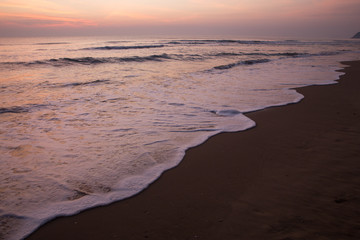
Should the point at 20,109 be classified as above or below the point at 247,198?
above

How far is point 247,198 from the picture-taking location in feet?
8.57

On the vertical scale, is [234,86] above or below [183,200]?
above

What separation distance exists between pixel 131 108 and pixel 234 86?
14.8 feet

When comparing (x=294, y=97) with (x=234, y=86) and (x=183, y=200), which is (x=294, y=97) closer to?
(x=234, y=86)

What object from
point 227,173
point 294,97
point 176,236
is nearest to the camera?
point 176,236

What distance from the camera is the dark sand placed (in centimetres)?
216

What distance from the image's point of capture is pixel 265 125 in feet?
16.4

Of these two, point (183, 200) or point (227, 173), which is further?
point (227, 173)

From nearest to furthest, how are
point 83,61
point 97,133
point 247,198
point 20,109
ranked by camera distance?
point 247,198, point 97,133, point 20,109, point 83,61

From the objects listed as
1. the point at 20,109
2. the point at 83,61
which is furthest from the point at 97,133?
the point at 83,61

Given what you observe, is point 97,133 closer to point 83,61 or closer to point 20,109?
point 20,109

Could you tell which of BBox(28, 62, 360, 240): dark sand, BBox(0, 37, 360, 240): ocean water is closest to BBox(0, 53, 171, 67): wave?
BBox(0, 37, 360, 240): ocean water

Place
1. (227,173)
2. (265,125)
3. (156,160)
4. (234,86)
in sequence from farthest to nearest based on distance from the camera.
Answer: (234,86)
(265,125)
(156,160)
(227,173)

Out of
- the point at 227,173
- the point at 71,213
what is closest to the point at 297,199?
the point at 227,173
